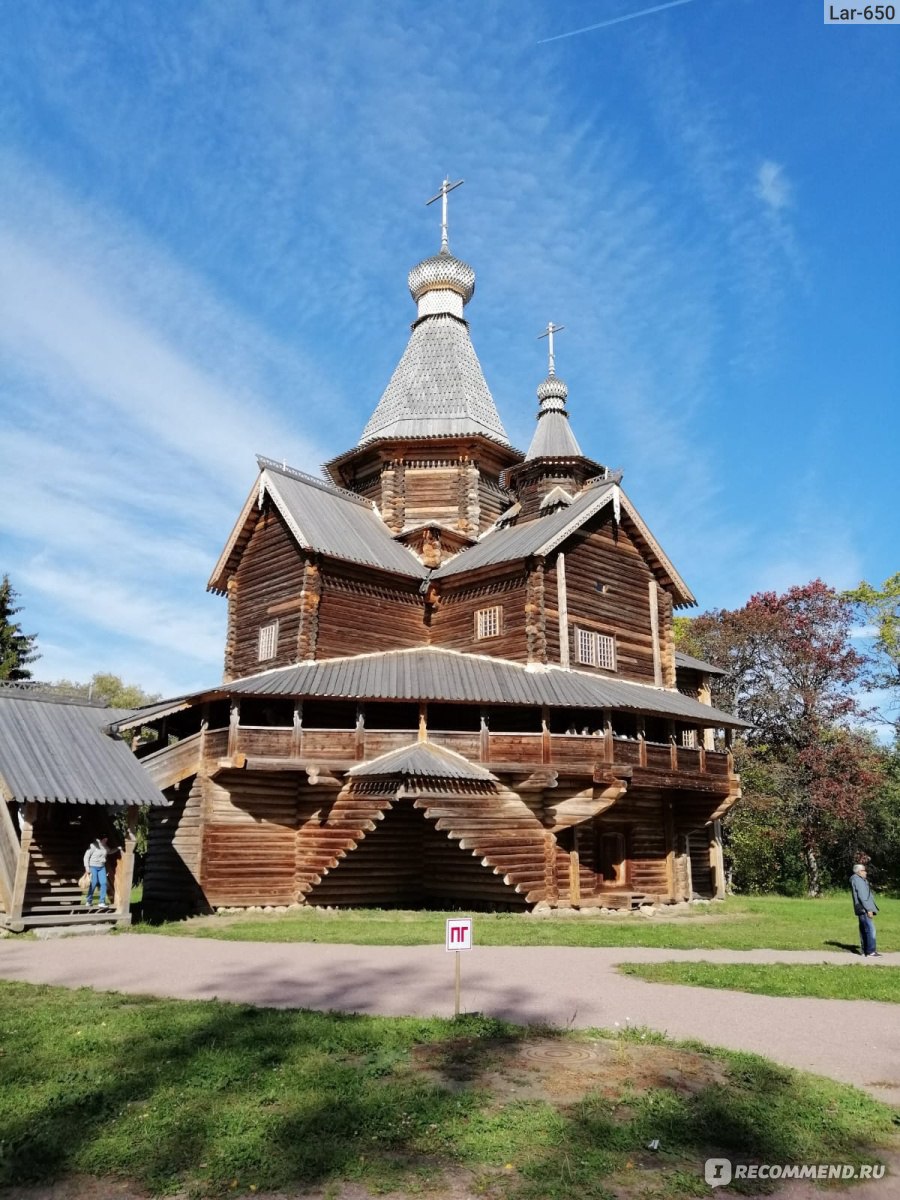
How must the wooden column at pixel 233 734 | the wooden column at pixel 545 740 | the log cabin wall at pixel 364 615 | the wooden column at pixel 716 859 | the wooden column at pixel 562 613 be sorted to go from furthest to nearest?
the wooden column at pixel 716 859, the log cabin wall at pixel 364 615, the wooden column at pixel 562 613, the wooden column at pixel 545 740, the wooden column at pixel 233 734

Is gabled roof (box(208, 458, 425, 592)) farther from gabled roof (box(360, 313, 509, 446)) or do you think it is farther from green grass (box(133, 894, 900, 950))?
green grass (box(133, 894, 900, 950))

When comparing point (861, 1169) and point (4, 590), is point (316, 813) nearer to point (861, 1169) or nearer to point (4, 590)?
point (861, 1169)

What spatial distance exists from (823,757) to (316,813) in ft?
77.2

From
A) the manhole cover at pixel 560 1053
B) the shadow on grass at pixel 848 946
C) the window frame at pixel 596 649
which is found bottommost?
the manhole cover at pixel 560 1053

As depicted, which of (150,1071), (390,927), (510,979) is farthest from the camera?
(390,927)

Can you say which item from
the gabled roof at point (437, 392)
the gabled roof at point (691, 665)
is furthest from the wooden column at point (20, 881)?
the gabled roof at point (691, 665)

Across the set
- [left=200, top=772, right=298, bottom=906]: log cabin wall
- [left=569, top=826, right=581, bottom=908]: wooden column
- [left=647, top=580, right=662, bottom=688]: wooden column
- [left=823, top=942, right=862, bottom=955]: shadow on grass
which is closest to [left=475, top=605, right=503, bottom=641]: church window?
[left=647, top=580, right=662, bottom=688]: wooden column

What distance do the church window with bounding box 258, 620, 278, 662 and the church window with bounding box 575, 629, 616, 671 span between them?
31.0ft

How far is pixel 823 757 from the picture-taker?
38.0 metres

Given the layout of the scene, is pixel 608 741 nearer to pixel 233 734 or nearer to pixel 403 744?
pixel 403 744

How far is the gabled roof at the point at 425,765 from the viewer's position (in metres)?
21.4

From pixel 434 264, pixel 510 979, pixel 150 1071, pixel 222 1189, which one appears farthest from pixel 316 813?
pixel 434 264

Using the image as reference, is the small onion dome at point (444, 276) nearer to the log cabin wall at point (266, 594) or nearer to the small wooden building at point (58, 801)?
the log cabin wall at point (266, 594)

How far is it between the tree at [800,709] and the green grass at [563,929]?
13.5m
